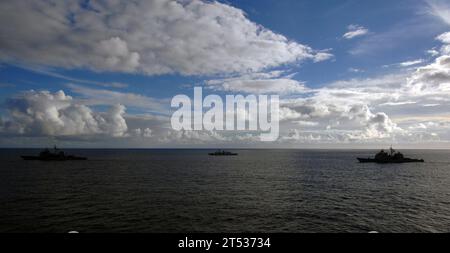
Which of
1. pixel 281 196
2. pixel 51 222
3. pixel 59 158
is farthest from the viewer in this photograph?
pixel 59 158

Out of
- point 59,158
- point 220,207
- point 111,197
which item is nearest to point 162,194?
point 111,197

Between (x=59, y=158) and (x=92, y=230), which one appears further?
(x=59, y=158)
